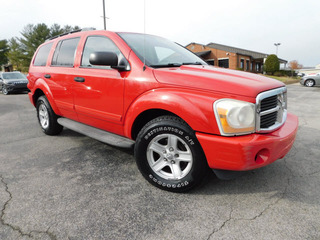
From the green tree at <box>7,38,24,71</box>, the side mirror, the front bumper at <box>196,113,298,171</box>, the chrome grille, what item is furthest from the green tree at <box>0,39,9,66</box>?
the chrome grille

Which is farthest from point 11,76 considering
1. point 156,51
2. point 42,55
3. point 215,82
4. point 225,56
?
point 225,56

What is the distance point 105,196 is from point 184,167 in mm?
875

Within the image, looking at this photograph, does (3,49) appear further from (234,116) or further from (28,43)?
(234,116)

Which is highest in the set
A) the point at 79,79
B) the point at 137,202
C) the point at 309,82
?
the point at 79,79

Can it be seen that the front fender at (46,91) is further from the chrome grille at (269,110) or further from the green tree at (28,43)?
the green tree at (28,43)

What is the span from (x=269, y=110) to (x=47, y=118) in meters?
3.82

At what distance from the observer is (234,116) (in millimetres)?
1885

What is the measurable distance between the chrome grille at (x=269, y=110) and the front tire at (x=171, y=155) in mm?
599

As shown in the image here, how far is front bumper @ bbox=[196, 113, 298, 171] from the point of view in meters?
1.87

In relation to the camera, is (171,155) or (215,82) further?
(171,155)

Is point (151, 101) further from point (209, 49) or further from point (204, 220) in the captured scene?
point (209, 49)

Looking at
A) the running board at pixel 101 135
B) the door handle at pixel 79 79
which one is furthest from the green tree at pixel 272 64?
the door handle at pixel 79 79

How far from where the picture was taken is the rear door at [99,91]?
105 inches

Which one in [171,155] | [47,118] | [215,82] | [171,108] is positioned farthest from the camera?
[47,118]
